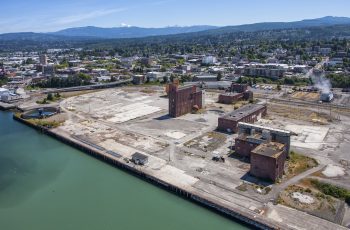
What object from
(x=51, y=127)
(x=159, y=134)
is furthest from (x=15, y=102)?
(x=159, y=134)

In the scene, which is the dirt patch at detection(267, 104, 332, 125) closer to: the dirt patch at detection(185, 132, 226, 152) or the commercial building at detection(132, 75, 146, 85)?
the dirt patch at detection(185, 132, 226, 152)

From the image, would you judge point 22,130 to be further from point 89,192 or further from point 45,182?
point 89,192

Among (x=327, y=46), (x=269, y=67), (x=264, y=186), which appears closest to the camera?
(x=264, y=186)

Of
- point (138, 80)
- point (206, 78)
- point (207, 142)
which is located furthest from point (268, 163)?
point (138, 80)

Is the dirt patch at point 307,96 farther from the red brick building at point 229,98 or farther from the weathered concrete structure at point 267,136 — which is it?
the weathered concrete structure at point 267,136

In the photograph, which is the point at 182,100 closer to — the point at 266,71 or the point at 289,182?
the point at 289,182

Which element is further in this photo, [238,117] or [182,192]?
[238,117]

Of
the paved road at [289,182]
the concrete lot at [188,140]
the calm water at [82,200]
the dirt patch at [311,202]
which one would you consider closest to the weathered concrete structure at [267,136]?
the concrete lot at [188,140]
